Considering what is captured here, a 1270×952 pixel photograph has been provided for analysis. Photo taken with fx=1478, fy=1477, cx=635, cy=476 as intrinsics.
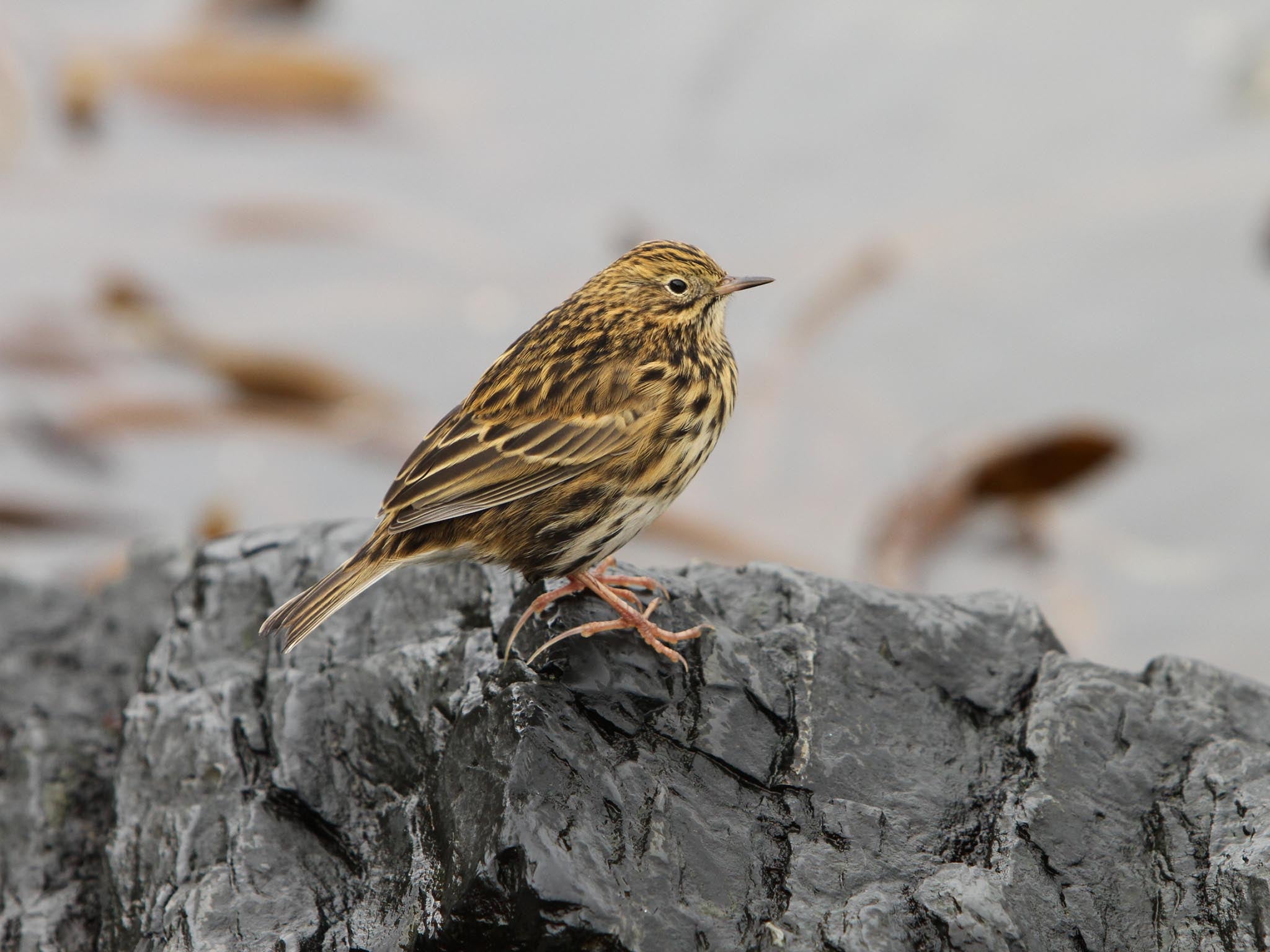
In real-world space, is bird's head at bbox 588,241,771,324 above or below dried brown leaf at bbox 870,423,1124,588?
below

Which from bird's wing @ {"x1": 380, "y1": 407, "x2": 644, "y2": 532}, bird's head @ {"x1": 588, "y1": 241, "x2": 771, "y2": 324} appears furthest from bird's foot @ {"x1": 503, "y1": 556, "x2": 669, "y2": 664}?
bird's head @ {"x1": 588, "y1": 241, "x2": 771, "y2": 324}

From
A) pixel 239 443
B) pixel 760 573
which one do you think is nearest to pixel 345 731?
pixel 760 573

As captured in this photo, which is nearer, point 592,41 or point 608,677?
point 608,677

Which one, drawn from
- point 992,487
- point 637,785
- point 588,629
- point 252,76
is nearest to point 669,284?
point 588,629

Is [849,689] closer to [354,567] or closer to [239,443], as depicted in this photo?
[354,567]

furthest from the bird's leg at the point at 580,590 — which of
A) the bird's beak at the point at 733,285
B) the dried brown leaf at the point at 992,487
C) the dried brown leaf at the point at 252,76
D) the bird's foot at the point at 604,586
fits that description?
the dried brown leaf at the point at 252,76

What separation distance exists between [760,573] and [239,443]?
179 inches

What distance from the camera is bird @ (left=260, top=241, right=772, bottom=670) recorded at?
4.75m

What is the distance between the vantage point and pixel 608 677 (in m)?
4.57

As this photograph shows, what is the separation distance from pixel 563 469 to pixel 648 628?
59 centimetres

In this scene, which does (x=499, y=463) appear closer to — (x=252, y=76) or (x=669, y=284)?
(x=669, y=284)

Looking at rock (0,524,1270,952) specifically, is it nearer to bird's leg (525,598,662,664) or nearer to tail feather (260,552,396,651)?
bird's leg (525,598,662,664)

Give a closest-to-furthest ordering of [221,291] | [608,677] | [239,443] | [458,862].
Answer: [458,862] → [608,677] → [239,443] → [221,291]

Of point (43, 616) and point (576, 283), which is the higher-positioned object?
point (576, 283)
